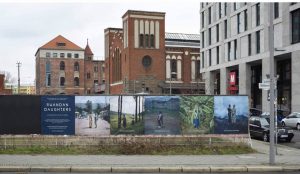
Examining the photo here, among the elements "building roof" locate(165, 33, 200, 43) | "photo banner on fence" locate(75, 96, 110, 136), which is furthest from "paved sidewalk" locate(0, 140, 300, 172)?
"building roof" locate(165, 33, 200, 43)

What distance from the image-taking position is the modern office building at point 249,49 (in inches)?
1893

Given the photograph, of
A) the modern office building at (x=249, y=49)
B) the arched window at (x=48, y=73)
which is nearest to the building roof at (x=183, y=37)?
the modern office building at (x=249, y=49)

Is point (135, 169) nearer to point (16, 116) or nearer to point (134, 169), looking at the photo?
point (134, 169)

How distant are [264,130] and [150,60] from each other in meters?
57.9

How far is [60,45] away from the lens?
123688 millimetres

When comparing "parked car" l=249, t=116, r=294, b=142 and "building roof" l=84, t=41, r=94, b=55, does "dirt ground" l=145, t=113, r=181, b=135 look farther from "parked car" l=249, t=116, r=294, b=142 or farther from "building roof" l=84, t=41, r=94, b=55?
"building roof" l=84, t=41, r=94, b=55

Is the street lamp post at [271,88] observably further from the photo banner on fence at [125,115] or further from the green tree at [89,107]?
the green tree at [89,107]

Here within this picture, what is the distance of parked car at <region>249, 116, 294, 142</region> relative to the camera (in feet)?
79.8

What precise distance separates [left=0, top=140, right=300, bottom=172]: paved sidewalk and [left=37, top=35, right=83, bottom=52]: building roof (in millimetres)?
109971

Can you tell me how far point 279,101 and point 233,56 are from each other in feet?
36.3

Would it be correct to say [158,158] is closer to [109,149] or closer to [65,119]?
[109,149]

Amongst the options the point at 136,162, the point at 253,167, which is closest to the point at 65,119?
the point at 136,162

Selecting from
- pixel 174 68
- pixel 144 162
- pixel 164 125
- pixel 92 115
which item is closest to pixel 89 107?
pixel 92 115

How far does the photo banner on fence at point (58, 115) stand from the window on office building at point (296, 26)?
3623 centimetres
